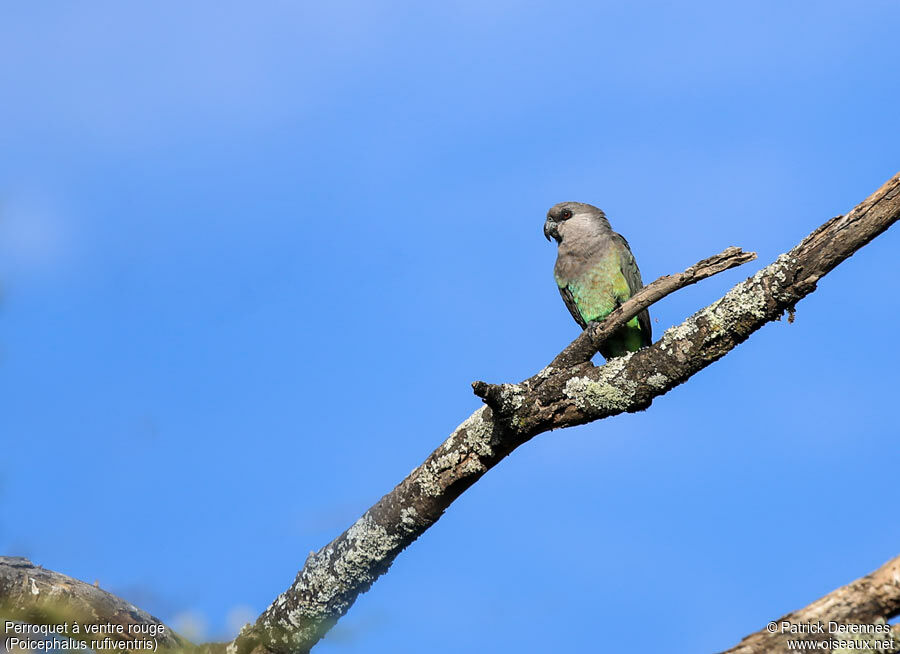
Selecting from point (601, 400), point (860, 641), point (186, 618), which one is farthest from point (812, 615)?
point (186, 618)

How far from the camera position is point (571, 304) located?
8547 millimetres

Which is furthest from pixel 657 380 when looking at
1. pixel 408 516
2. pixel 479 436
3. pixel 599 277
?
pixel 599 277

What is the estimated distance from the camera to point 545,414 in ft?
16.1

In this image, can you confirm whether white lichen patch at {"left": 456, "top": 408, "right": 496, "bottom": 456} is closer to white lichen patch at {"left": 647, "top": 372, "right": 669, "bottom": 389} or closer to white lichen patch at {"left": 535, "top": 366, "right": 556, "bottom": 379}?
white lichen patch at {"left": 535, "top": 366, "right": 556, "bottom": 379}

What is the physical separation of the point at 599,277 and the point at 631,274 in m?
0.35

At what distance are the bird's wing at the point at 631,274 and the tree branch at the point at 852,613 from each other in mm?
4639

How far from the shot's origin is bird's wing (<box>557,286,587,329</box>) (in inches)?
334

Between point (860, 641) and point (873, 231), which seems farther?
point (873, 231)

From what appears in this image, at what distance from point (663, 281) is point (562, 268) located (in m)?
3.39

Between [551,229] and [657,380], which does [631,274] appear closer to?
[551,229]

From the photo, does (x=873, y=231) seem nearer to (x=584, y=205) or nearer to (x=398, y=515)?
(x=398, y=515)

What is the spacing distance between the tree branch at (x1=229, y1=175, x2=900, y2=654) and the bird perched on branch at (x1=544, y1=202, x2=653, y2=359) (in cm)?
297

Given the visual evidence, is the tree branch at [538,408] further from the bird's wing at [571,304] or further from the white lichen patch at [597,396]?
the bird's wing at [571,304]

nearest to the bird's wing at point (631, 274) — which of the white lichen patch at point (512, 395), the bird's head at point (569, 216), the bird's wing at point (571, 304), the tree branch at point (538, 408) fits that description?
the bird's head at point (569, 216)
